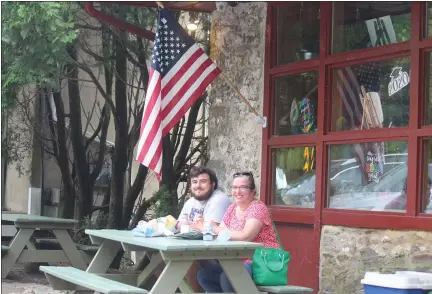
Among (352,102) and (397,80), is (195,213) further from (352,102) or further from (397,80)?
(397,80)

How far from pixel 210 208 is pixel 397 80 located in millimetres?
1814

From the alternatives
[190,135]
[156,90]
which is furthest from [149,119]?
[190,135]

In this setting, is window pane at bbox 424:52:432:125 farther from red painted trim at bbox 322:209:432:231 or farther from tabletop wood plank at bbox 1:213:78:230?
tabletop wood plank at bbox 1:213:78:230

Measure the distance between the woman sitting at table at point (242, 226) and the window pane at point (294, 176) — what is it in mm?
1116

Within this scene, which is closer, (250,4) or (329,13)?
(329,13)

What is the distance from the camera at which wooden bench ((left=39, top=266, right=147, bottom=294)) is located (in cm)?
506

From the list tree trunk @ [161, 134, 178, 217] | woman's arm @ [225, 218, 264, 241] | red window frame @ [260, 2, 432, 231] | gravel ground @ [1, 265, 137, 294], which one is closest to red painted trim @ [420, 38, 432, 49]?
red window frame @ [260, 2, 432, 231]

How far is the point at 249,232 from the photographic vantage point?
5.61 meters

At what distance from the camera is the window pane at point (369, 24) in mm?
6227

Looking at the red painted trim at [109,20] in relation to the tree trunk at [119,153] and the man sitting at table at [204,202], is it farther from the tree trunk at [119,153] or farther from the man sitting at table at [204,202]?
the tree trunk at [119,153]

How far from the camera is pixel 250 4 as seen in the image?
777 centimetres

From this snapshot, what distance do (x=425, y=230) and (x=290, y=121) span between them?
2.05 meters

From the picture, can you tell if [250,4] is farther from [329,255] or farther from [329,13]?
[329,255]

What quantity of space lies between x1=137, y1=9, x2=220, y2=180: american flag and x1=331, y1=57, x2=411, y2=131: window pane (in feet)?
4.28
